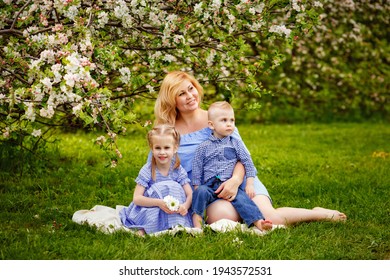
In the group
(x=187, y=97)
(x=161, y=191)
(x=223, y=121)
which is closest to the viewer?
(x=161, y=191)

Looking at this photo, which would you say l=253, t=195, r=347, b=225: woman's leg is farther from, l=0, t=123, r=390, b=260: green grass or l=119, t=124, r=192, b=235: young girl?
l=119, t=124, r=192, b=235: young girl

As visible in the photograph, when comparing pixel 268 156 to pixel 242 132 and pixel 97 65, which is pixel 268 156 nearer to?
pixel 242 132

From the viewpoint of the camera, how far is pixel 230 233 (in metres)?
3.90

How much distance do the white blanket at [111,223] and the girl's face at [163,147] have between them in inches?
19.7

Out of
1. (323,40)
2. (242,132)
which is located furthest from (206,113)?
(323,40)

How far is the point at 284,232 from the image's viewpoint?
159 inches

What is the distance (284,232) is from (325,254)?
44cm

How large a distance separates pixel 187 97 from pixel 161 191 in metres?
0.74

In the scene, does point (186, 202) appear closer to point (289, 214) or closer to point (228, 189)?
point (228, 189)

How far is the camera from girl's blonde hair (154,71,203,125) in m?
4.50

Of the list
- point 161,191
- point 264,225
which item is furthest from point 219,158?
point 264,225

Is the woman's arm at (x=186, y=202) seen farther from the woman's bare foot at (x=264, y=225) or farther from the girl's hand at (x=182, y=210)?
the woman's bare foot at (x=264, y=225)

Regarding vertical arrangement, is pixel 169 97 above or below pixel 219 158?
above

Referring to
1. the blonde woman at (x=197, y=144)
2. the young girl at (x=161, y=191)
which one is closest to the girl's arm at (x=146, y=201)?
the young girl at (x=161, y=191)
